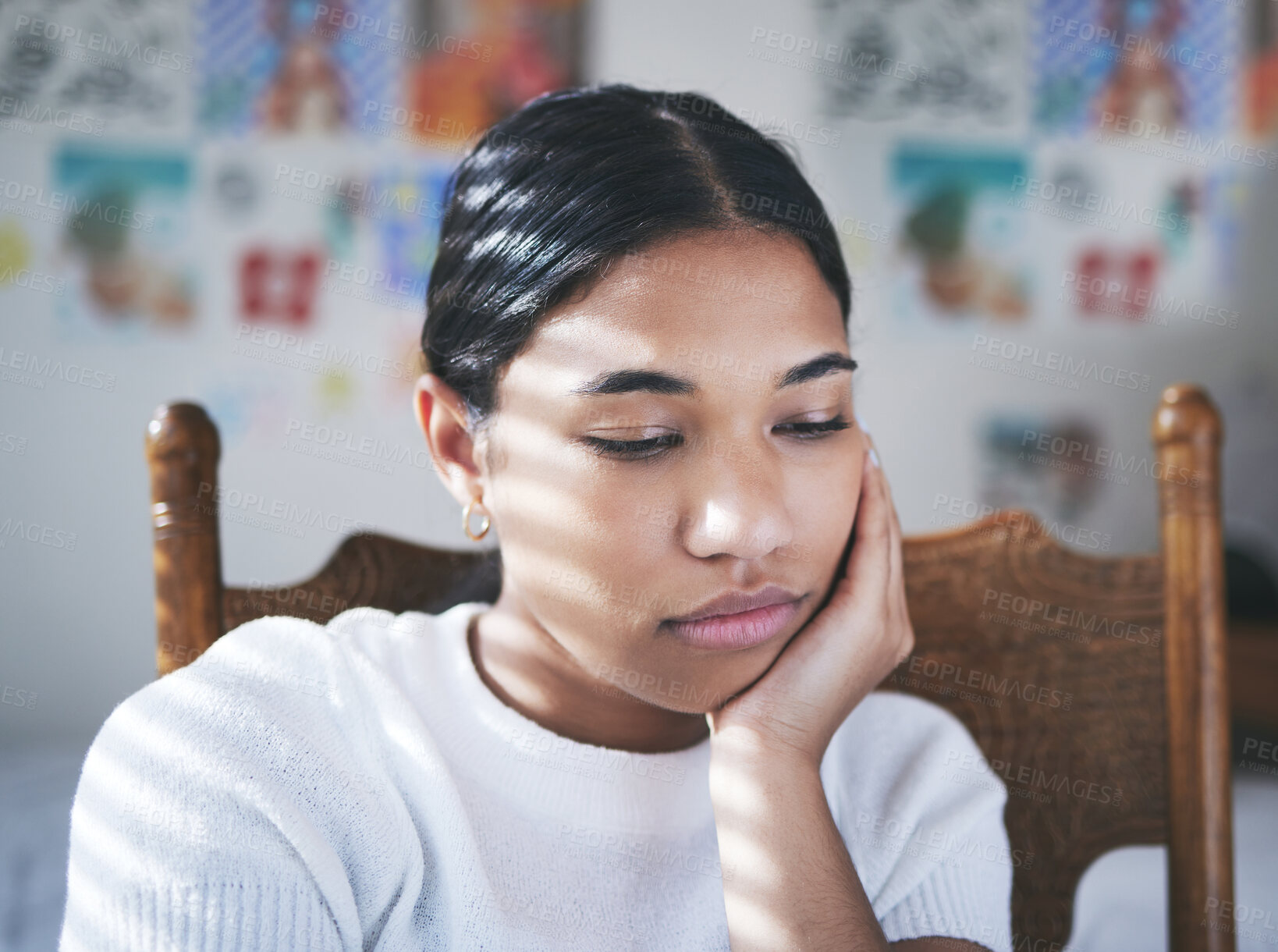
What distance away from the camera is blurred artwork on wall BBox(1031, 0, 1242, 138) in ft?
8.39

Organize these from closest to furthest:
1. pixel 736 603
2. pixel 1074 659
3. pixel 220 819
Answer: pixel 220 819 < pixel 736 603 < pixel 1074 659

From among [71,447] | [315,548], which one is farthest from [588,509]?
[71,447]

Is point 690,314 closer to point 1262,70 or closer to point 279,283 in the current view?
point 279,283

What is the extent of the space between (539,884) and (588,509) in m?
0.33

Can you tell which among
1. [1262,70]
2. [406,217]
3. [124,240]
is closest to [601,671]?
[406,217]

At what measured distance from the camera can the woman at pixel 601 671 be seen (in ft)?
2.40

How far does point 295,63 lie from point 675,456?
6.60 ft

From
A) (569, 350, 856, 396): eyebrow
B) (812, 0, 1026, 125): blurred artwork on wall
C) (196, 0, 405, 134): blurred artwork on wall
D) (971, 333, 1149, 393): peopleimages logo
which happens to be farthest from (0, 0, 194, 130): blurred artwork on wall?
(971, 333, 1149, 393): peopleimages logo

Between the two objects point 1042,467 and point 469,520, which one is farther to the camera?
point 1042,467

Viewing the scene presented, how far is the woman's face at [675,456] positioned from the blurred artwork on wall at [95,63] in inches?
75.0

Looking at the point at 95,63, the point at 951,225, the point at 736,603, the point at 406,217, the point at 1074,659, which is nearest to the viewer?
the point at 736,603

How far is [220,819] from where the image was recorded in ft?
2.29

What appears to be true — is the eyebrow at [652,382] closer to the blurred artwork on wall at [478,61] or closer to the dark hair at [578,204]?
the dark hair at [578,204]

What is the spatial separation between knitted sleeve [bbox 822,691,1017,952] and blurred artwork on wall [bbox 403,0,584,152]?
184cm
